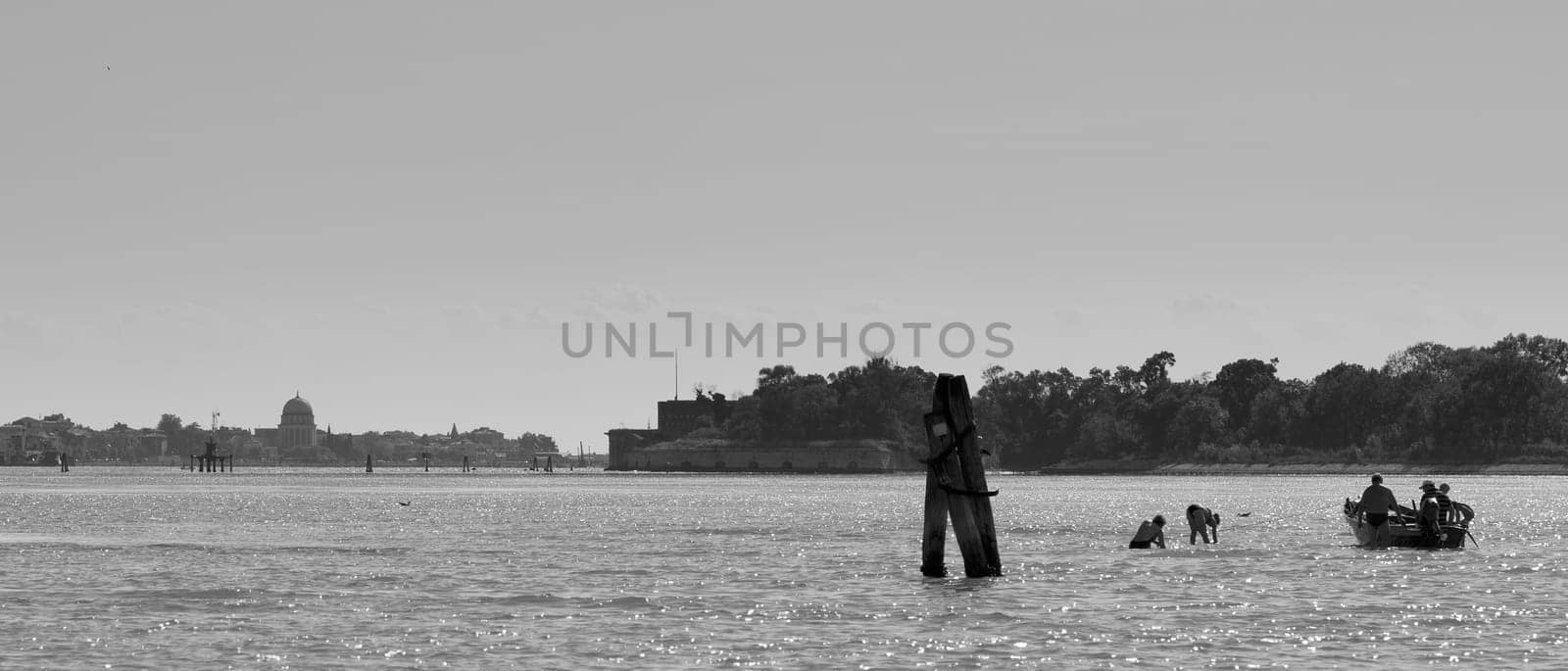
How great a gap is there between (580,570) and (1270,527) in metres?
34.0

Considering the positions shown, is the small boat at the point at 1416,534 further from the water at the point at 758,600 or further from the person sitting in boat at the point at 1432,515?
the water at the point at 758,600

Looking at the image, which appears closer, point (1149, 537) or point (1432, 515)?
point (1432, 515)

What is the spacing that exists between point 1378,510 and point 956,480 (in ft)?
58.4

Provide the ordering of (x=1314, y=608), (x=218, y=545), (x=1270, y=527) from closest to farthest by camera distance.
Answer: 1. (x=1314, y=608)
2. (x=218, y=545)
3. (x=1270, y=527)

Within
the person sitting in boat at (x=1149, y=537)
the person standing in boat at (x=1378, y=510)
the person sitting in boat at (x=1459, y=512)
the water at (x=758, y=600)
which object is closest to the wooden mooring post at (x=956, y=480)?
the water at (x=758, y=600)

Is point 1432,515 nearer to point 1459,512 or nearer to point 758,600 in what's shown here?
point 1459,512

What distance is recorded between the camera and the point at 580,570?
4719 centimetres

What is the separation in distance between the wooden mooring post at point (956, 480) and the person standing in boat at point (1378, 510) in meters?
15.4

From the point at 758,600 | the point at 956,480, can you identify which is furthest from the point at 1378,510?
the point at 758,600

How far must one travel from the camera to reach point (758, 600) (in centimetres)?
3847

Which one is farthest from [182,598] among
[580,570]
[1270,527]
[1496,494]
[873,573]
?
[1496,494]

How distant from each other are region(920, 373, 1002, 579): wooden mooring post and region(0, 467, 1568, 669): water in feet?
2.89

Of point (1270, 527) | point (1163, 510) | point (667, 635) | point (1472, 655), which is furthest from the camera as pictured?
point (1163, 510)

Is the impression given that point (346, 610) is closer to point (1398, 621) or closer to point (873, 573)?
point (873, 573)
